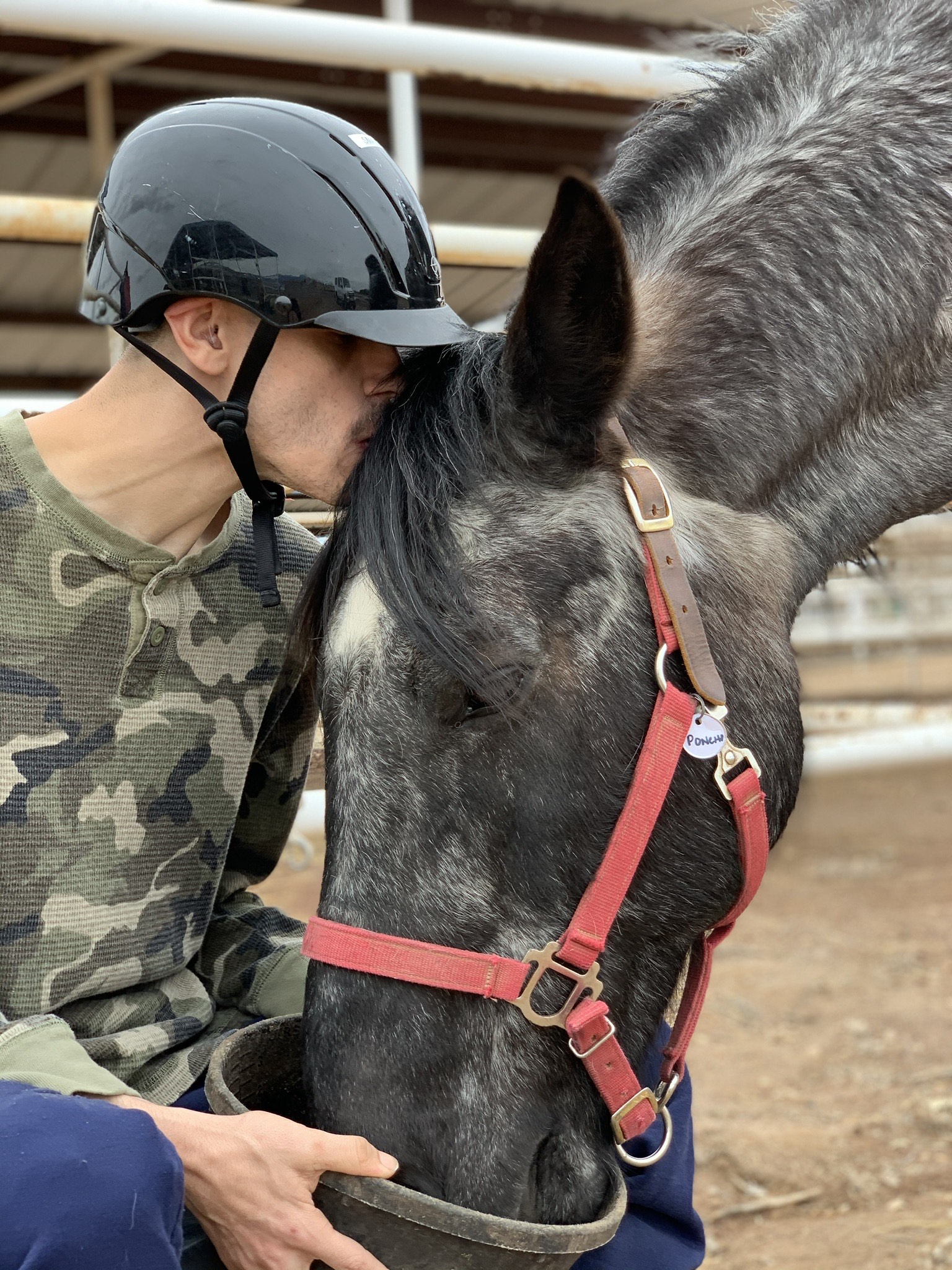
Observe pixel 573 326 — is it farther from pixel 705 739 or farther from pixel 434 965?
pixel 434 965

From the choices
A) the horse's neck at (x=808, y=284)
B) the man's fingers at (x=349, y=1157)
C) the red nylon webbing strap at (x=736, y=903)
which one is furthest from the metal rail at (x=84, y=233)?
the man's fingers at (x=349, y=1157)

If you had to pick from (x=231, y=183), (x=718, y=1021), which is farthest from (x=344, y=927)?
(x=718, y=1021)

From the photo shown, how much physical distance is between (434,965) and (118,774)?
0.50 m

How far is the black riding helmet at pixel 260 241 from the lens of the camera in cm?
161

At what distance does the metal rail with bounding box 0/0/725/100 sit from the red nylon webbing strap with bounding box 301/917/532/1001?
5.51 feet

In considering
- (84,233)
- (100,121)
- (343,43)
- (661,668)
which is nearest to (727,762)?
(661,668)

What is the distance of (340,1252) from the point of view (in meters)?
1.36

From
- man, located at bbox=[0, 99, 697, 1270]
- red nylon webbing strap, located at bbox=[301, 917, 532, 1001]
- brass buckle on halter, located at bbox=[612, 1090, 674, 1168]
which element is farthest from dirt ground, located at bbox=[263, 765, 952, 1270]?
man, located at bbox=[0, 99, 697, 1270]

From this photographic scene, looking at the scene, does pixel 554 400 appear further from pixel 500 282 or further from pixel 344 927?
pixel 500 282

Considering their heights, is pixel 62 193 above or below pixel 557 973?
above

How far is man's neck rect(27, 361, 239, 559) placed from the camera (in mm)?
1683

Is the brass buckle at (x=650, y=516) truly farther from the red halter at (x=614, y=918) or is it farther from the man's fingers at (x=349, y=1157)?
the man's fingers at (x=349, y=1157)

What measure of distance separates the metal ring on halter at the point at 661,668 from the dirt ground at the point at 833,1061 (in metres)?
0.92

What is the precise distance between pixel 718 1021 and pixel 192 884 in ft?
9.86
